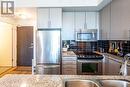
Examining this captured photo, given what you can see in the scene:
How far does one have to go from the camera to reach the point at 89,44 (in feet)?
20.0

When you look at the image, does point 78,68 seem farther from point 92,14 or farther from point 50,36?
point 92,14

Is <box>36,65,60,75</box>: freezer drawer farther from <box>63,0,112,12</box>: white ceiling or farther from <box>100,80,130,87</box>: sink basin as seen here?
<box>100,80,130,87</box>: sink basin

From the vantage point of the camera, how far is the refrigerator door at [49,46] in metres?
5.04

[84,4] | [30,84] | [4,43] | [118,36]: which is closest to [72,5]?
[84,4]

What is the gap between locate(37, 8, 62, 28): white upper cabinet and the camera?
16.9 feet

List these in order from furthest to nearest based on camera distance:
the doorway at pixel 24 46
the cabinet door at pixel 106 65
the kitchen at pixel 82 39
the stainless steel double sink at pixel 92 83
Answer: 1. the doorway at pixel 24 46
2. the cabinet door at pixel 106 65
3. the kitchen at pixel 82 39
4. the stainless steel double sink at pixel 92 83

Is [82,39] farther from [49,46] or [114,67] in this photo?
[114,67]

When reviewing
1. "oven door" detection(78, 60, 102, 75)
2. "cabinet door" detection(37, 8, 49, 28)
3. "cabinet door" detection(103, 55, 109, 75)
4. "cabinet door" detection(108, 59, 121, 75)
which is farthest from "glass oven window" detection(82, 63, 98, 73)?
"cabinet door" detection(37, 8, 49, 28)

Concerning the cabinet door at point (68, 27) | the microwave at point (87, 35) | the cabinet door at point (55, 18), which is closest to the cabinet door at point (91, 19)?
the microwave at point (87, 35)

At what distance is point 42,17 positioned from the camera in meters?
5.16

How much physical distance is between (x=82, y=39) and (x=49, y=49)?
1.26 meters

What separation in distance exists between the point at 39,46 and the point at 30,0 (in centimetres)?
128

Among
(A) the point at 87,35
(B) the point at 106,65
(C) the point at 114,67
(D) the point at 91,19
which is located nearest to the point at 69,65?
(B) the point at 106,65

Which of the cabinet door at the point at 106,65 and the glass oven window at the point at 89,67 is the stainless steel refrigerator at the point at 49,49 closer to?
the glass oven window at the point at 89,67
